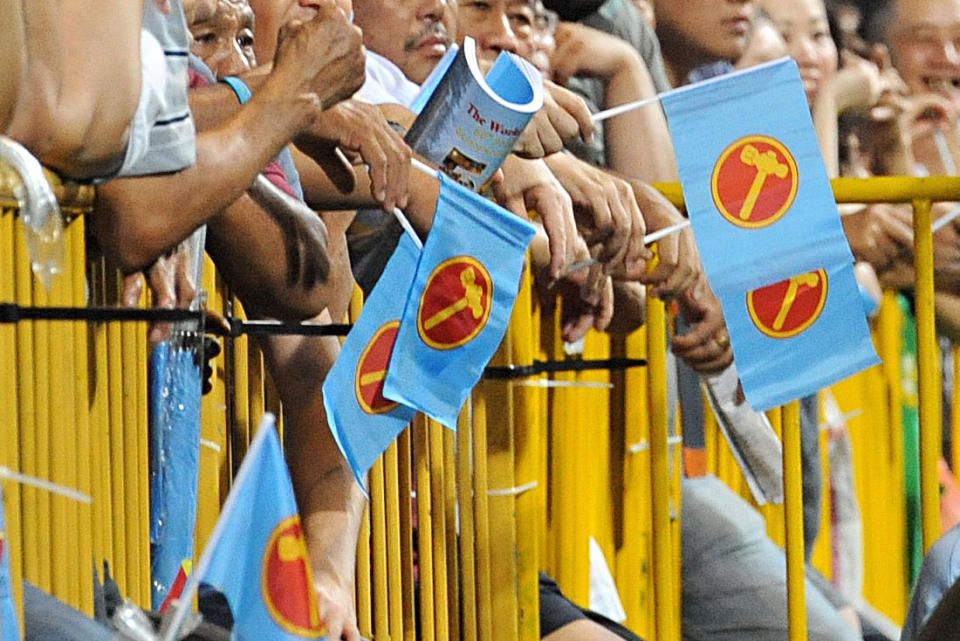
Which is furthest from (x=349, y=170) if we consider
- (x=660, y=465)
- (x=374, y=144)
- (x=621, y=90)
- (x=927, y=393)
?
(x=621, y=90)

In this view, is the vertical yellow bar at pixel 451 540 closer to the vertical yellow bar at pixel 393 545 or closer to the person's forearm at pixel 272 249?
the vertical yellow bar at pixel 393 545

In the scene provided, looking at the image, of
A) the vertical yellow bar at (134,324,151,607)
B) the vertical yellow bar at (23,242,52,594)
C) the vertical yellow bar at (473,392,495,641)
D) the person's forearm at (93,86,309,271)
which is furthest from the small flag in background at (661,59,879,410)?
the vertical yellow bar at (23,242,52,594)

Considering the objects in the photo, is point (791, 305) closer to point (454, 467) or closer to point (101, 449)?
point (454, 467)

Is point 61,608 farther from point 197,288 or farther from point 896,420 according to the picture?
point 896,420

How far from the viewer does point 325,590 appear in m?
2.64

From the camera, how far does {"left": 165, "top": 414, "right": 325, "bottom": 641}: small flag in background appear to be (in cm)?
198

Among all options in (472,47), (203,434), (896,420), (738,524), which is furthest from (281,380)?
(896,420)

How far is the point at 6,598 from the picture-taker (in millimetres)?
1855

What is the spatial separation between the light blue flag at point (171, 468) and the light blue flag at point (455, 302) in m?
0.35

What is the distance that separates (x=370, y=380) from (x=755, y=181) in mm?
871

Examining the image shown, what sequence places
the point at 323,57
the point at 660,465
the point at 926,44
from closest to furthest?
the point at 323,57 → the point at 660,465 → the point at 926,44

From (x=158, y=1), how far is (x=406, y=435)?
91 cm

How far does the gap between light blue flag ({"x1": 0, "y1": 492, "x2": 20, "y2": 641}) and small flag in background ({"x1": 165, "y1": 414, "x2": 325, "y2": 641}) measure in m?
0.18

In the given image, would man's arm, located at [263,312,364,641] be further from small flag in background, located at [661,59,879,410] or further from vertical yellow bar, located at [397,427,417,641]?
small flag in background, located at [661,59,879,410]
